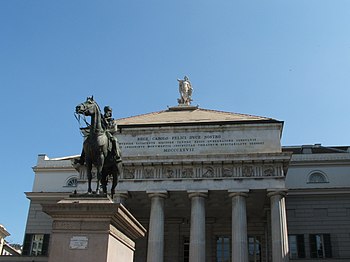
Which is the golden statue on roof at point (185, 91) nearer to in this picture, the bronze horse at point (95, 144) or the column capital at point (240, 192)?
the column capital at point (240, 192)

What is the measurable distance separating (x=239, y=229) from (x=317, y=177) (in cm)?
1284

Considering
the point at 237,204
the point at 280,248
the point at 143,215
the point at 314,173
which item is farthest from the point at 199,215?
the point at 314,173

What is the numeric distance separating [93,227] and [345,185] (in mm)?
35672

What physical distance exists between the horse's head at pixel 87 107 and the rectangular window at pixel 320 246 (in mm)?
32569

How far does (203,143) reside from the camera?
36406 millimetres

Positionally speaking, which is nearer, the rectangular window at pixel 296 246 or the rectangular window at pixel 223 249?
the rectangular window at pixel 296 246

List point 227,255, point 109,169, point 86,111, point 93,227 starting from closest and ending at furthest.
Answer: point 93,227 < point 86,111 < point 109,169 < point 227,255

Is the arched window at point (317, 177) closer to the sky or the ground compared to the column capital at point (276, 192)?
closer to the sky

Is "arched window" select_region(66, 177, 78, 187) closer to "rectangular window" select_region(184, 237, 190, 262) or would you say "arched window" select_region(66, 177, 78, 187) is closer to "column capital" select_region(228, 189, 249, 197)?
"rectangular window" select_region(184, 237, 190, 262)

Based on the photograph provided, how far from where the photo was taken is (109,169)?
11344 millimetres

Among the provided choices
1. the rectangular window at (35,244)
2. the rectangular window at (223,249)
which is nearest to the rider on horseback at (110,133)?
the rectangular window at (223,249)

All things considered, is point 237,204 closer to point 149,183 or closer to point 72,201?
point 149,183

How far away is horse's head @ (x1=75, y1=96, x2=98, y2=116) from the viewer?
1049 cm

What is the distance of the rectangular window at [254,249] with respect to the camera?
128ft
